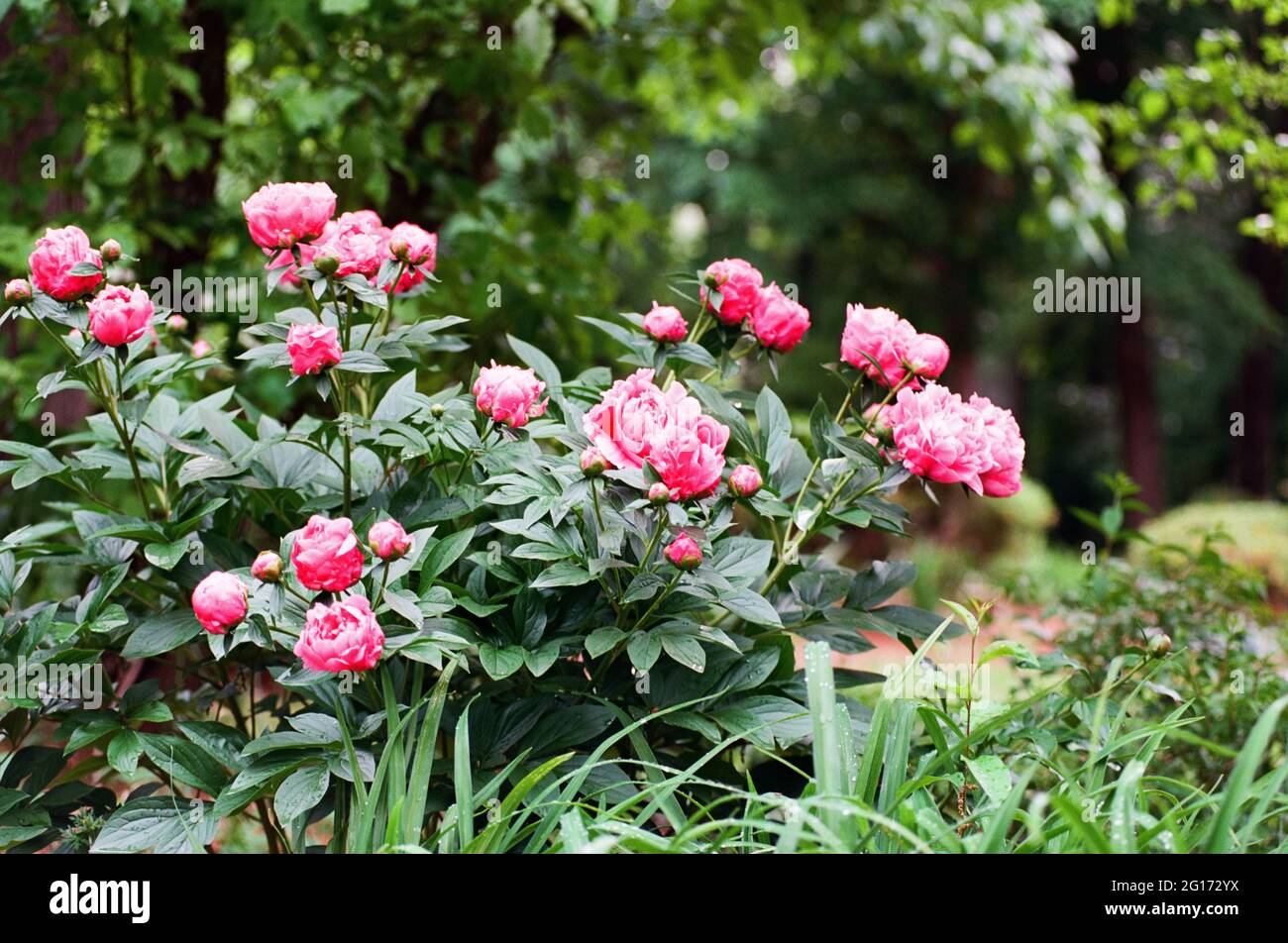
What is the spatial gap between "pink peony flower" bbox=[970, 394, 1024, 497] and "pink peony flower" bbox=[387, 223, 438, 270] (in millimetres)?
→ 940

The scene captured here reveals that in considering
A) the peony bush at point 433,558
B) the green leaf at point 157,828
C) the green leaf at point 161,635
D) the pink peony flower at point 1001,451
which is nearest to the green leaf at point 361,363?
the peony bush at point 433,558

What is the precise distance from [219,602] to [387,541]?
0.78 feet

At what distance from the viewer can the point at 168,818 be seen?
160 cm

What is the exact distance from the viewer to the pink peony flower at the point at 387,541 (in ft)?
4.61

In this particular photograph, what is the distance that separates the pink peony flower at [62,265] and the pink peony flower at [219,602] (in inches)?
23.8

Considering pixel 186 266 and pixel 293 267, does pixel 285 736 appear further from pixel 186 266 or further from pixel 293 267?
pixel 186 266

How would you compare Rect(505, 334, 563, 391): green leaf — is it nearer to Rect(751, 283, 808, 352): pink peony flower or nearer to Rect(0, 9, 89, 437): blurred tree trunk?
Rect(751, 283, 808, 352): pink peony flower

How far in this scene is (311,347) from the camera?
1.56 m

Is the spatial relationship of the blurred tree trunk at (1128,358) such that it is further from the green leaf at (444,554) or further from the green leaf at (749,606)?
the green leaf at (444,554)

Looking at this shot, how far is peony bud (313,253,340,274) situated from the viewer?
5.13 feet

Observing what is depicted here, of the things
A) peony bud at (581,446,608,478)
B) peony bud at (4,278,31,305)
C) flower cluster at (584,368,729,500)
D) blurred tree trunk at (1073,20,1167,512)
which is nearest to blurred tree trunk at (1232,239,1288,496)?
blurred tree trunk at (1073,20,1167,512)

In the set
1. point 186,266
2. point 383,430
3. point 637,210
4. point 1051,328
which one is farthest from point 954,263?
point 383,430

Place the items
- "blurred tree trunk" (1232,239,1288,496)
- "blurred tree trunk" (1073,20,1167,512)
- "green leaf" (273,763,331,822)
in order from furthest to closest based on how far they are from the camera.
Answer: "blurred tree trunk" (1232,239,1288,496)
"blurred tree trunk" (1073,20,1167,512)
"green leaf" (273,763,331,822)
